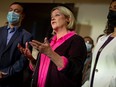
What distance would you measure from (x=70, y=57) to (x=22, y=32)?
0.72m

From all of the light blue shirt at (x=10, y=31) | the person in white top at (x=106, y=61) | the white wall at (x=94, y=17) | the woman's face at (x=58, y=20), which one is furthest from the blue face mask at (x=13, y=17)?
the white wall at (x=94, y=17)

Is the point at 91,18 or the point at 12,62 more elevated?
the point at 91,18

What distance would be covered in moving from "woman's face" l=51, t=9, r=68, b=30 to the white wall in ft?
7.42

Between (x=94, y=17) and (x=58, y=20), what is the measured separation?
2.37m

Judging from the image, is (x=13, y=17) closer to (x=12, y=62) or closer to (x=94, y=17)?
(x=12, y=62)

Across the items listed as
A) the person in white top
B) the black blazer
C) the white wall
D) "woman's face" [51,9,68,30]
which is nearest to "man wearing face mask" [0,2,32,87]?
the black blazer

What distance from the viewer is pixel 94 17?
4516mm

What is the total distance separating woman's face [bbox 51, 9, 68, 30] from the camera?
224cm

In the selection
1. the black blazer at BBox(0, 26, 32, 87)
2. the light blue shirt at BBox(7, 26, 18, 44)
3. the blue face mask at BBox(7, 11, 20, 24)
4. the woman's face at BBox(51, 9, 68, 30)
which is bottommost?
the black blazer at BBox(0, 26, 32, 87)

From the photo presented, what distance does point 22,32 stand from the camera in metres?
2.56

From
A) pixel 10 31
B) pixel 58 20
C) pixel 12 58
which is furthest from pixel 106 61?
pixel 10 31

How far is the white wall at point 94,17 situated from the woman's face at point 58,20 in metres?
2.26

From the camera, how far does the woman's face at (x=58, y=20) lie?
2236 mm

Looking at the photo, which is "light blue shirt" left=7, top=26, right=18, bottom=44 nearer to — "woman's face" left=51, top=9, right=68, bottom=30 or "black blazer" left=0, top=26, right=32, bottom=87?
"black blazer" left=0, top=26, right=32, bottom=87
